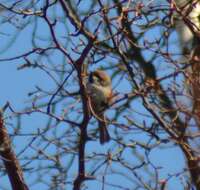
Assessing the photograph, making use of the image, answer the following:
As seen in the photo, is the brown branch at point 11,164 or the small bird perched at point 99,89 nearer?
the brown branch at point 11,164

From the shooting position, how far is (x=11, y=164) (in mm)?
3410

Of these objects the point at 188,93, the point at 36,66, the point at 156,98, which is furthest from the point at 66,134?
the point at 36,66

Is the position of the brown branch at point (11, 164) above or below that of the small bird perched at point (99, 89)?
below

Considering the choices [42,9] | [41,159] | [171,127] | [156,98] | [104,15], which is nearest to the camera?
[42,9]

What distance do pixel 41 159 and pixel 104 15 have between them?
0.85 m

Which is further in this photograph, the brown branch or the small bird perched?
the small bird perched

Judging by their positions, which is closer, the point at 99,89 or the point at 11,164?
the point at 11,164

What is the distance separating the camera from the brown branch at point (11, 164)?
11.0 ft

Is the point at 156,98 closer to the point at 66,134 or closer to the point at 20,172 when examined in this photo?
the point at 66,134

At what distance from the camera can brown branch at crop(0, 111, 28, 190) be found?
3367mm

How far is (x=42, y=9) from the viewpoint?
320cm

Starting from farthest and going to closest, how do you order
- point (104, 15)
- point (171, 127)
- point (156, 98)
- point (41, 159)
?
point (156, 98), point (171, 127), point (41, 159), point (104, 15)

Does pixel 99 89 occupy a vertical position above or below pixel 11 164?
above

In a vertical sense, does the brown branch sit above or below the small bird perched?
below
